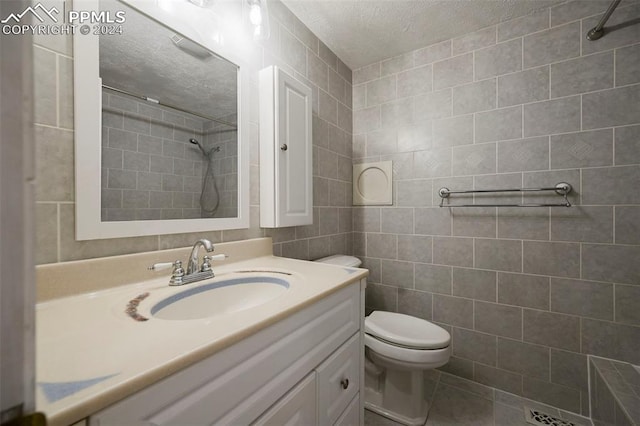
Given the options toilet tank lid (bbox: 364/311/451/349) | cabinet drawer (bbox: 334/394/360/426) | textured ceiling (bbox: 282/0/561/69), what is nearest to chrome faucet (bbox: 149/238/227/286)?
cabinet drawer (bbox: 334/394/360/426)

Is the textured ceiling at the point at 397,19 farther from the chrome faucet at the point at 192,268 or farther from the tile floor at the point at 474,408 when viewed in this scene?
the tile floor at the point at 474,408

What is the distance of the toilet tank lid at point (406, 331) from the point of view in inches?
51.1

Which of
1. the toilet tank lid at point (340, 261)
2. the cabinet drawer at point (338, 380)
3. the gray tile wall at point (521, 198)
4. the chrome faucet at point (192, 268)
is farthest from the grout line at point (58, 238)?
the gray tile wall at point (521, 198)

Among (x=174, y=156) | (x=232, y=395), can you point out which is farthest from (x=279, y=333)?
(x=174, y=156)

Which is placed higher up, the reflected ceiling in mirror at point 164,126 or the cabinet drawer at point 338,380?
the reflected ceiling in mirror at point 164,126

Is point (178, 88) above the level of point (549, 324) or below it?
above

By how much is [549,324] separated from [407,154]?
4.33 ft

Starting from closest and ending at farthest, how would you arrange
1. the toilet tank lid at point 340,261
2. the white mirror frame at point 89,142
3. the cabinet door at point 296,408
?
the cabinet door at point 296,408, the white mirror frame at point 89,142, the toilet tank lid at point 340,261

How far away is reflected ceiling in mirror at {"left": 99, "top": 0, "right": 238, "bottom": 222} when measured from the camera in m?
0.84

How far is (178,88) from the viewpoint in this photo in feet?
3.41

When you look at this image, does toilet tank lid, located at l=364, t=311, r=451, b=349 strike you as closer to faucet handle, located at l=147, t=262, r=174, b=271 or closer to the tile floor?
the tile floor

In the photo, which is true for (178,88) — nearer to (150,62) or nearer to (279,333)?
(150,62)

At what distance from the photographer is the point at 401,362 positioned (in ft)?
4.29

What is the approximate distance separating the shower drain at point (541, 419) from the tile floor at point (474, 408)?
0.08 feet
